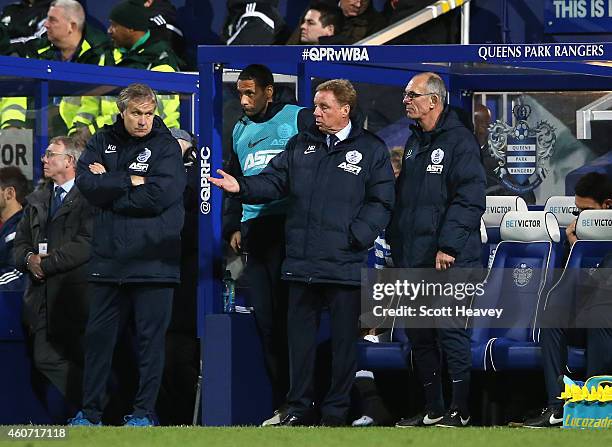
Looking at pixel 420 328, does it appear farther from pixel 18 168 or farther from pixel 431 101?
pixel 18 168

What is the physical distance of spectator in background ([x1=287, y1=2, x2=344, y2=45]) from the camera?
12.9 m

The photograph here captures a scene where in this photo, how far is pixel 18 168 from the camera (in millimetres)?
11055

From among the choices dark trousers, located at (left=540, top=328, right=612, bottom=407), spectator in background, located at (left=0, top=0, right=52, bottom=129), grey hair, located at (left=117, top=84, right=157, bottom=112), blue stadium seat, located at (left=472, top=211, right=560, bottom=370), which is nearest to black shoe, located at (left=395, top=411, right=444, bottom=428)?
blue stadium seat, located at (left=472, top=211, right=560, bottom=370)

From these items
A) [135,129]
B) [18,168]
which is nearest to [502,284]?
[135,129]

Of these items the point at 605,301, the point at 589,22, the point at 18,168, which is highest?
the point at 589,22

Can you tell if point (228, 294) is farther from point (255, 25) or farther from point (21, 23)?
point (21, 23)

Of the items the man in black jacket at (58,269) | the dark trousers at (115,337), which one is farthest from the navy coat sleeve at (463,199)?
the man in black jacket at (58,269)

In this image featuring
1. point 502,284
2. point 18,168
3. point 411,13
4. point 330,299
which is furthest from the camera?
point 411,13

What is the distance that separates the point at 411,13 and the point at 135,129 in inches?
147

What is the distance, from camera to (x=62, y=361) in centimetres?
1044

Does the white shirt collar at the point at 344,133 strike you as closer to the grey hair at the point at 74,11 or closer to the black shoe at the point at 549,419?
the black shoe at the point at 549,419

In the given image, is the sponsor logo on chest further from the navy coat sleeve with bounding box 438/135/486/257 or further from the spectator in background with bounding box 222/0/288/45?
the spectator in background with bounding box 222/0/288/45

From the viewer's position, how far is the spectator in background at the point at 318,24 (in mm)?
12930

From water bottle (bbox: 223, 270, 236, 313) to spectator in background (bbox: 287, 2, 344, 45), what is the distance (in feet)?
10.6
